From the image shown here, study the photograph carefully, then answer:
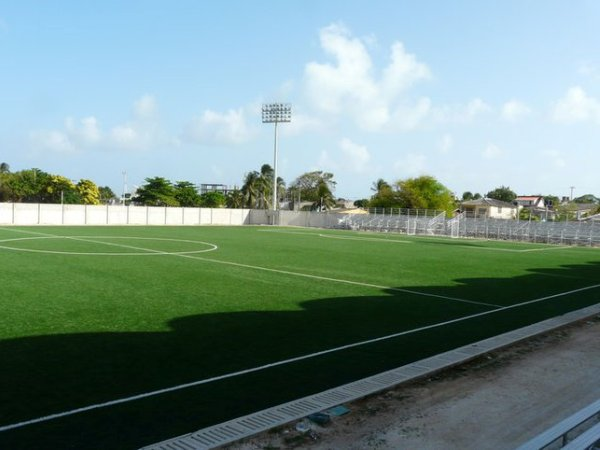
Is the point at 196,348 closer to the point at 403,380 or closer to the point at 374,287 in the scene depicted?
the point at 403,380

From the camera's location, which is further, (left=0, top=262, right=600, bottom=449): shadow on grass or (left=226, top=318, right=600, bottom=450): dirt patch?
(left=0, top=262, right=600, bottom=449): shadow on grass

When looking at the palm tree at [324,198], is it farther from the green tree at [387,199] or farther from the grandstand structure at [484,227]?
the grandstand structure at [484,227]

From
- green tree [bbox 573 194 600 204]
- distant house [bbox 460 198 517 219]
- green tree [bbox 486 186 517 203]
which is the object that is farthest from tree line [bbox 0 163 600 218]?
green tree [bbox 573 194 600 204]

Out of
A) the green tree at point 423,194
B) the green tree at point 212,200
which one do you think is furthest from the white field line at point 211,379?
the green tree at point 212,200

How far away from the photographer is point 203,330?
852cm

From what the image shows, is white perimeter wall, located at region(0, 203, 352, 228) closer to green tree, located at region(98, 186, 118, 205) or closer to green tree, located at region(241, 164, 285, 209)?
green tree, located at region(241, 164, 285, 209)

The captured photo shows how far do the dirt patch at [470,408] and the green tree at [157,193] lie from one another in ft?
257

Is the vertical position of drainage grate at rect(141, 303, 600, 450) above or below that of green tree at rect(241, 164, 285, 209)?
below

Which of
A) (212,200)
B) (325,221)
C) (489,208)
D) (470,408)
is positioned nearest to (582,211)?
(489,208)

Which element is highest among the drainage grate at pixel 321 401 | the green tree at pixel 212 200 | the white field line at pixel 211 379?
the green tree at pixel 212 200

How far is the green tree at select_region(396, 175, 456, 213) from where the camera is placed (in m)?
73.8

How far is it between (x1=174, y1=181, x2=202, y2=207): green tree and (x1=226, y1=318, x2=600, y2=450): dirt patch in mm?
81549

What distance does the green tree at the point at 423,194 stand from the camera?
2906 inches

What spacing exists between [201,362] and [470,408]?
3.25 metres
